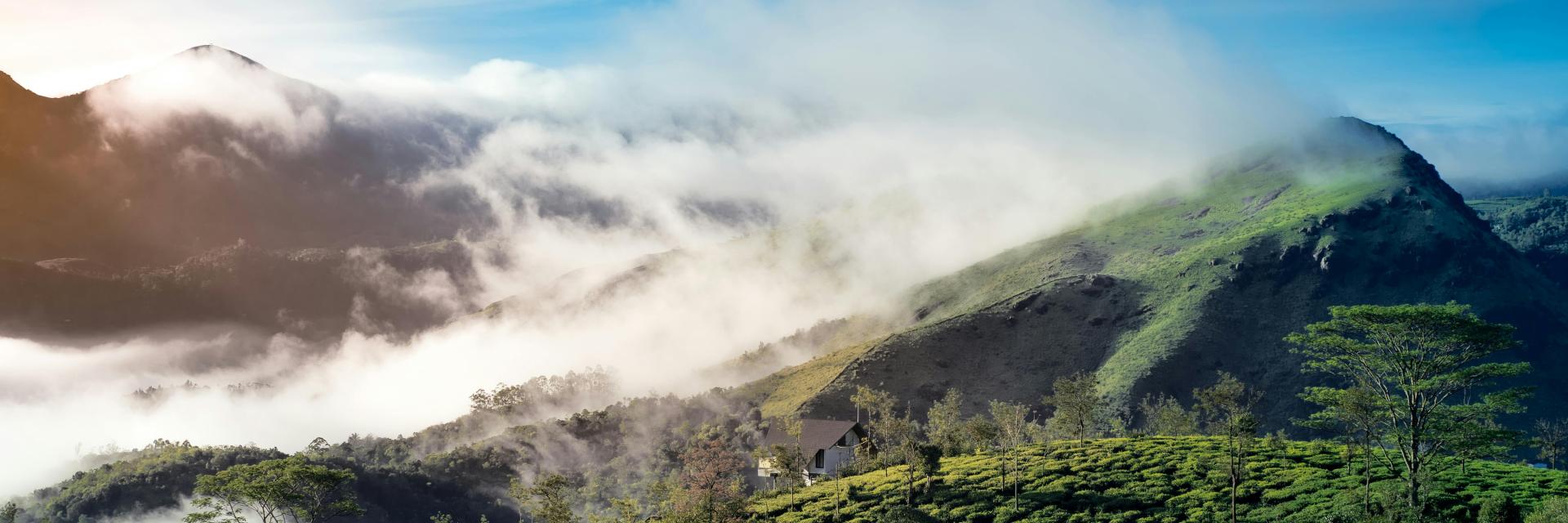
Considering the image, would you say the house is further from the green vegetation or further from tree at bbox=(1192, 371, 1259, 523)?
the green vegetation

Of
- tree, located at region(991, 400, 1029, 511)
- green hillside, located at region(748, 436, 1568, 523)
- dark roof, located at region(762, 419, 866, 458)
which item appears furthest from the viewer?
dark roof, located at region(762, 419, 866, 458)

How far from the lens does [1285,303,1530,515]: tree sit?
224 ft

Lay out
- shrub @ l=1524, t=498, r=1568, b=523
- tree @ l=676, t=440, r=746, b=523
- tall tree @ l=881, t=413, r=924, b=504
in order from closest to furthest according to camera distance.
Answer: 1. shrub @ l=1524, t=498, r=1568, b=523
2. tree @ l=676, t=440, r=746, b=523
3. tall tree @ l=881, t=413, r=924, b=504

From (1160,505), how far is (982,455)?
33816mm

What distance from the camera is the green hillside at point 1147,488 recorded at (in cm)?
7856

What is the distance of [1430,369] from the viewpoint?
69375mm

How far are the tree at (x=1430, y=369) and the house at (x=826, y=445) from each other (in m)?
69.8

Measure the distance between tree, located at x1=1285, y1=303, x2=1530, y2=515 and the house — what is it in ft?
229

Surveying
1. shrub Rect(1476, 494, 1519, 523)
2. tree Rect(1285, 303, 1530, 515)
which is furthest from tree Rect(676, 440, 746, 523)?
shrub Rect(1476, 494, 1519, 523)

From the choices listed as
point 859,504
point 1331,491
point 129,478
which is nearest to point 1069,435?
point 859,504

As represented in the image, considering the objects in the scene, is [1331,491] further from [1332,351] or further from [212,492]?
[212,492]

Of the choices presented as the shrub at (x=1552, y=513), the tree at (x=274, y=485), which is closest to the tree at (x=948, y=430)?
the shrub at (x=1552, y=513)

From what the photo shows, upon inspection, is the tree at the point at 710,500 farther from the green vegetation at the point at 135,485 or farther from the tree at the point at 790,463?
the green vegetation at the point at 135,485

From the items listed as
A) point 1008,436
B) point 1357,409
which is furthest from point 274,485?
point 1357,409
